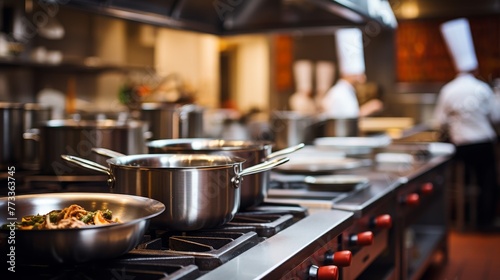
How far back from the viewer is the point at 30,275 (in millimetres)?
1075

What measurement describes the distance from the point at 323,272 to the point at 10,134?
1.13m

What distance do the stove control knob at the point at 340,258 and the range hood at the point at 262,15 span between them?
114 centimetres

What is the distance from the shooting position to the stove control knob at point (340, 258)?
1533 millimetres

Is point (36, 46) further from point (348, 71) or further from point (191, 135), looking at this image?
point (191, 135)

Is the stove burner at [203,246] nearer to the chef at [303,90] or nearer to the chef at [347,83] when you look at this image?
the chef at [347,83]

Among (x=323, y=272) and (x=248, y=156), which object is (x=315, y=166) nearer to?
(x=248, y=156)

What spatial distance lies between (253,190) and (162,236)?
0.36 m

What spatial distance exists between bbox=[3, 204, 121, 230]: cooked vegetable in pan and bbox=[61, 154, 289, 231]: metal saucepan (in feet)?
0.44

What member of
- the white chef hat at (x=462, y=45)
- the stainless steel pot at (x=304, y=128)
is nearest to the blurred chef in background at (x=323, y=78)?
the white chef hat at (x=462, y=45)

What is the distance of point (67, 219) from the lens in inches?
43.8

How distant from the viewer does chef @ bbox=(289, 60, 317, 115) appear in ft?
28.8

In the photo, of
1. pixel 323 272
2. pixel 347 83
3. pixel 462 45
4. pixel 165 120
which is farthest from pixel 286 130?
pixel 347 83

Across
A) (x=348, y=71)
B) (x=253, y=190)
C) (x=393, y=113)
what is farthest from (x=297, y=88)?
(x=253, y=190)

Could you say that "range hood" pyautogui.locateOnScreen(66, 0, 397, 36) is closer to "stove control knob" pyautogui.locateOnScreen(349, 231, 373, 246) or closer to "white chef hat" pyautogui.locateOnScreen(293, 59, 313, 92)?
"stove control knob" pyautogui.locateOnScreen(349, 231, 373, 246)
